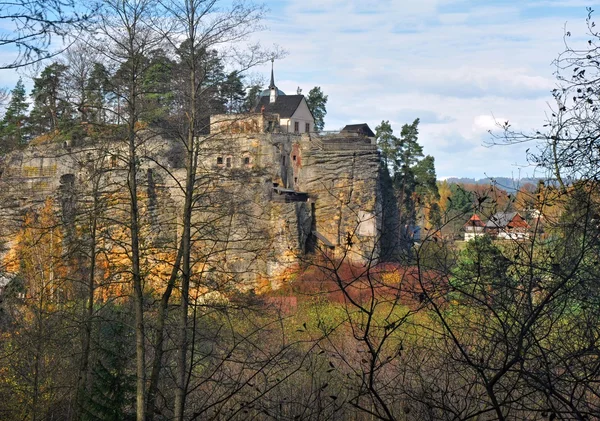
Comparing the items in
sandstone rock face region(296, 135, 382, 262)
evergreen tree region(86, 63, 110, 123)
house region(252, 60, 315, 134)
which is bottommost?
sandstone rock face region(296, 135, 382, 262)

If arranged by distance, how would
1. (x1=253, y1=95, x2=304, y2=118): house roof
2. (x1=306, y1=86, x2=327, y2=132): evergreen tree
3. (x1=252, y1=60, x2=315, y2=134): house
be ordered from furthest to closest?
(x1=306, y1=86, x2=327, y2=132): evergreen tree, (x1=253, y1=95, x2=304, y2=118): house roof, (x1=252, y1=60, x2=315, y2=134): house

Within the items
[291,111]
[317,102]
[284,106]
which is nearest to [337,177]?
[291,111]

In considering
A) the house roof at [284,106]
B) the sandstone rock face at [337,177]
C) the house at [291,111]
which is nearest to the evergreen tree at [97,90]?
the sandstone rock face at [337,177]

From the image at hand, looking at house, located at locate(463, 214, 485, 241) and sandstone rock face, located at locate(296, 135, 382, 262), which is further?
sandstone rock face, located at locate(296, 135, 382, 262)

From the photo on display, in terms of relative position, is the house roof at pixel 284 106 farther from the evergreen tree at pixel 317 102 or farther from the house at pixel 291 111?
the evergreen tree at pixel 317 102

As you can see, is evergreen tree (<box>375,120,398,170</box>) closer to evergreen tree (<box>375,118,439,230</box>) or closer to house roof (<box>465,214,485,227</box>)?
evergreen tree (<box>375,118,439,230</box>)

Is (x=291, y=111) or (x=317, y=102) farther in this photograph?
(x=317, y=102)

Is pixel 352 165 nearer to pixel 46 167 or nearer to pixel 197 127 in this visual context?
pixel 46 167

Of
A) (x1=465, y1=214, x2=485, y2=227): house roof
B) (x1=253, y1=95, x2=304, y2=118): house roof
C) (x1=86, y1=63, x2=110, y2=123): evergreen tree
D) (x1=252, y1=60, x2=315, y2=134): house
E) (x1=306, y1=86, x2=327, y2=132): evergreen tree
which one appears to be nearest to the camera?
(x1=465, y1=214, x2=485, y2=227): house roof

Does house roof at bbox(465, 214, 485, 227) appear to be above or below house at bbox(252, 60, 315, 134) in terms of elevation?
below

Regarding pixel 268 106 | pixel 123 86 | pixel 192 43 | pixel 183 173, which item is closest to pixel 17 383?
pixel 123 86

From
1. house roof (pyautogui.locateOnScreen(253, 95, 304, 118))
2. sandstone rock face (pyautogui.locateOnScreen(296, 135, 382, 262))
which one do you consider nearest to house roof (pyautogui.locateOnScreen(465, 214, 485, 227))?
sandstone rock face (pyautogui.locateOnScreen(296, 135, 382, 262))

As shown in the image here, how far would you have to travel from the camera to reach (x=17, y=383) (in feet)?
49.5

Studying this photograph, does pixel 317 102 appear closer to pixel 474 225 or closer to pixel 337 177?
pixel 337 177
